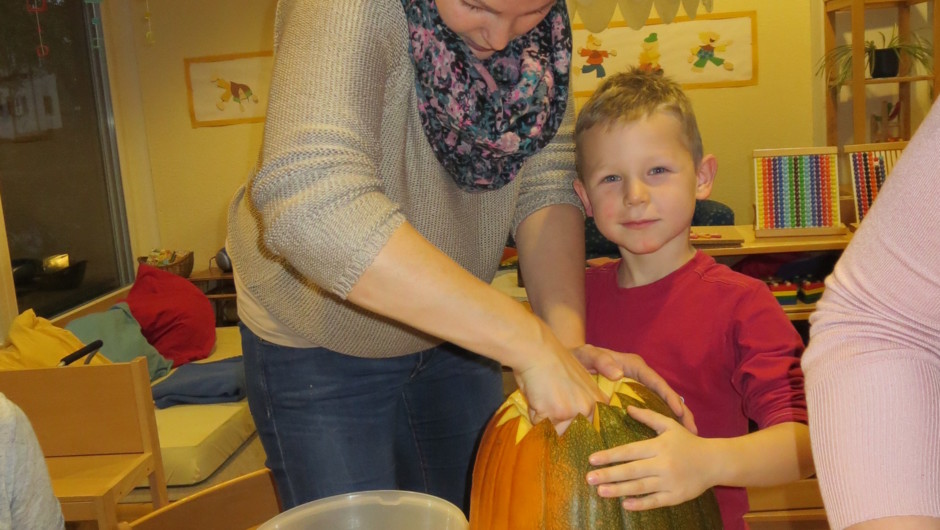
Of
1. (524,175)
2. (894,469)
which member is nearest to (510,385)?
(524,175)

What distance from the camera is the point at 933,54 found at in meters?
4.71

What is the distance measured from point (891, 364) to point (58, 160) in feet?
16.8

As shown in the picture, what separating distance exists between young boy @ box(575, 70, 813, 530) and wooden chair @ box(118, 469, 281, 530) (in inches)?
24.3

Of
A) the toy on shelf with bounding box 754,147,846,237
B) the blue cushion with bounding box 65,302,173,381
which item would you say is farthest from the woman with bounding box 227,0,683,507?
the blue cushion with bounding box 65,302,173,381

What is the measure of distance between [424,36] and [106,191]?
16.7 feet

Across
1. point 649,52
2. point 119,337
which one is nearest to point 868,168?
point 649,52

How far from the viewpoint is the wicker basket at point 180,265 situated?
5.24m

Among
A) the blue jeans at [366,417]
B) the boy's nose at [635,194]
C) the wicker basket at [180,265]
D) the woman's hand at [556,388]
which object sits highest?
the boy's nose at [635,194]

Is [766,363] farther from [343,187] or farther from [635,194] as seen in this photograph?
[343,187]

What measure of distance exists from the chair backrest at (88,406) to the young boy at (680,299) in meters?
1.86

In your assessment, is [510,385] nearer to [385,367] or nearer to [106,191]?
[385,367]

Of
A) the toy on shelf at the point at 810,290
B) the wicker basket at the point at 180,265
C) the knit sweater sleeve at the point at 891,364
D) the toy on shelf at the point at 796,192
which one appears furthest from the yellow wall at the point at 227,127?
the knit sweater sleeve at the point at 891,364

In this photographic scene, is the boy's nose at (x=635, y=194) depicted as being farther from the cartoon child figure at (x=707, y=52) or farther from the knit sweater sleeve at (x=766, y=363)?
the cartoon child figure at (x=707, y=52)

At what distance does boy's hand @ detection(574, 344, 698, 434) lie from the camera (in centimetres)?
93
